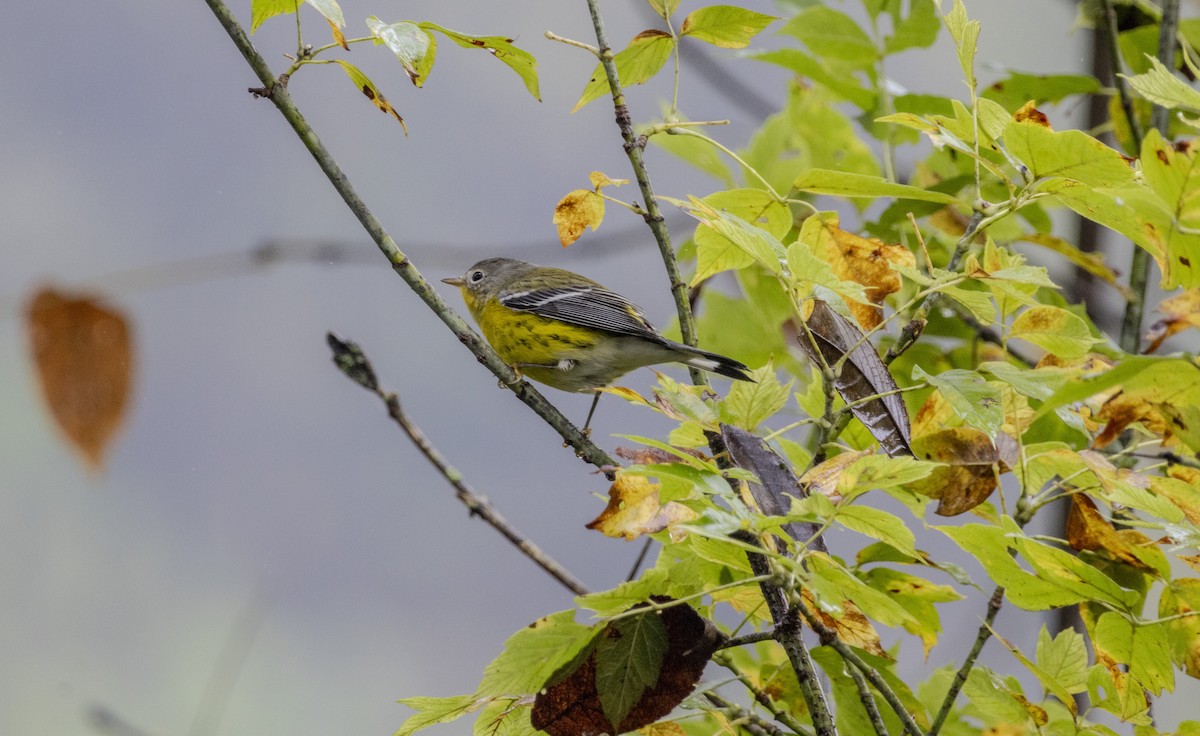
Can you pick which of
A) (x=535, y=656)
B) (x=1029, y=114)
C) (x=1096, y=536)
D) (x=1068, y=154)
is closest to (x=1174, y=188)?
(x=1068, y=154)

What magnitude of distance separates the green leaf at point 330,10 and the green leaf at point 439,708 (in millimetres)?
596

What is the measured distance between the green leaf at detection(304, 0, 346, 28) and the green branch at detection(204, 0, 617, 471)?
0.39 feet

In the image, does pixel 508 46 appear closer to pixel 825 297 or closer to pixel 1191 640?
pixel 825 297

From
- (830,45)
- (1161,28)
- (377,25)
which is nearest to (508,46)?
(377,25)

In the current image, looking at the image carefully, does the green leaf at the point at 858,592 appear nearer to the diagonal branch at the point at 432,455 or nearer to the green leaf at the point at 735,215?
the green leaf at the point at 735,215

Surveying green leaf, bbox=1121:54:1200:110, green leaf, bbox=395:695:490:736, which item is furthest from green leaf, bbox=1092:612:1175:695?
green leaf, bbox=395:695:490:736

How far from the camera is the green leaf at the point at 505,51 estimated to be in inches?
40.5

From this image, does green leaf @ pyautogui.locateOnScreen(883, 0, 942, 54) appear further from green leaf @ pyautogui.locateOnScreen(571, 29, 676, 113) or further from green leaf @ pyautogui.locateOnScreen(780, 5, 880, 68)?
green leaf @ pyautogui.locateOnScreen(571, 29, 676, 113)

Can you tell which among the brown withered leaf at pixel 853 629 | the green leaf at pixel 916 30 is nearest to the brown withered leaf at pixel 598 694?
the brown withered leaf at pixel 853 629

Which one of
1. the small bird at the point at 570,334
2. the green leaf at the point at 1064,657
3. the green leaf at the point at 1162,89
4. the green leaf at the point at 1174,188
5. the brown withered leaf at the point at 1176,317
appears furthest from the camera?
the small bird at the point at 570,334

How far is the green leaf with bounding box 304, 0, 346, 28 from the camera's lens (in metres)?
0.96

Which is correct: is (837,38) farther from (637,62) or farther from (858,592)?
(858,592)

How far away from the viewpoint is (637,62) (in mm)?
1188

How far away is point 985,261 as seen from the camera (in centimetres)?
96
